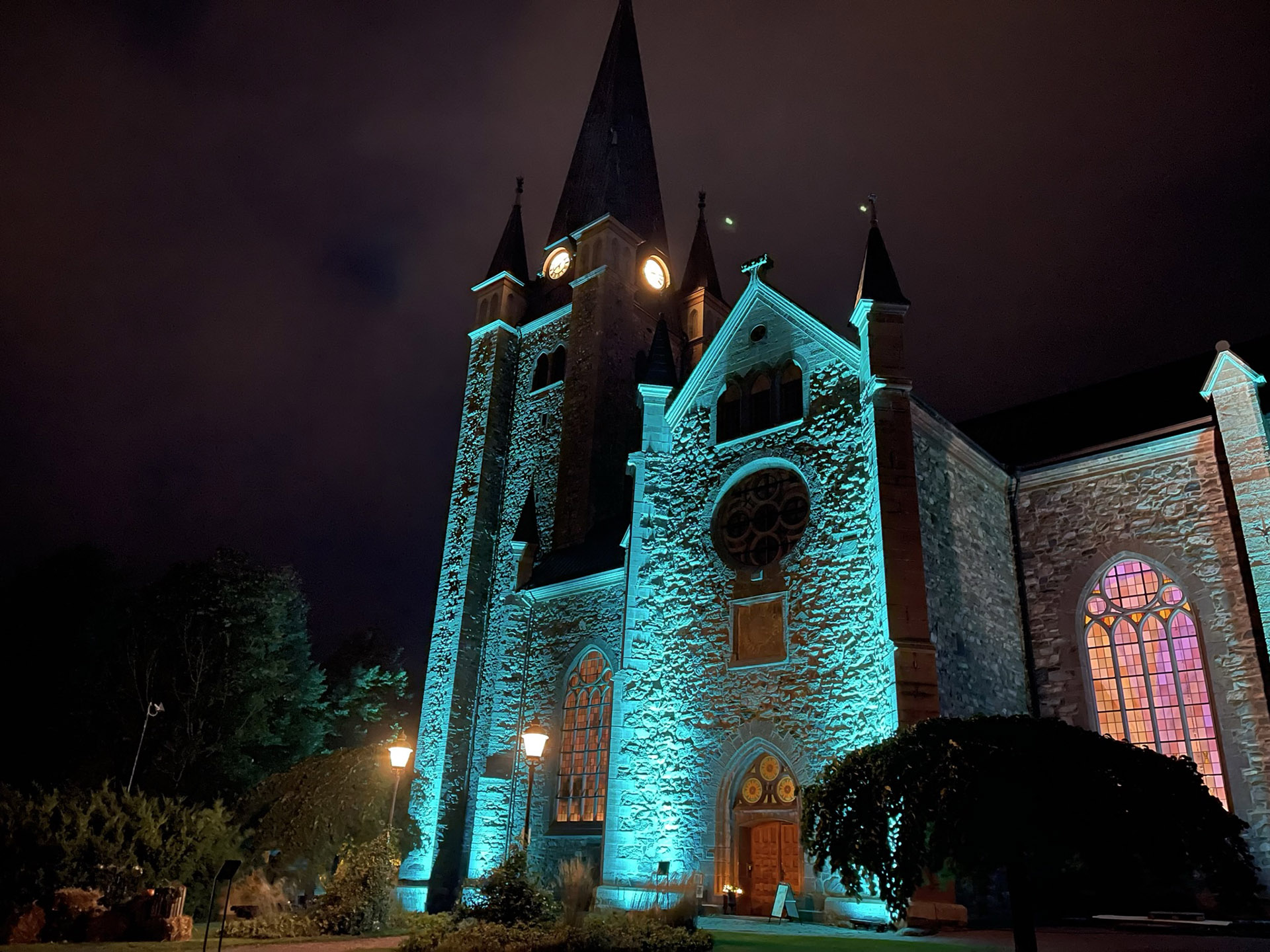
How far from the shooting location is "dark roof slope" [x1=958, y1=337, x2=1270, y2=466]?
66.3 feet

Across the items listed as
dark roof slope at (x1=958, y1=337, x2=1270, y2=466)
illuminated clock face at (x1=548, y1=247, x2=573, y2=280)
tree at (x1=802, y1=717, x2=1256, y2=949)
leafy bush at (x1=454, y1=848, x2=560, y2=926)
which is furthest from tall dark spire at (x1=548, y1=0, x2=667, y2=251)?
tree at (x1=802, y1=717, x2=1256, y2=949)

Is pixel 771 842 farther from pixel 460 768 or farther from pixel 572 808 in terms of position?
pixel 460 768

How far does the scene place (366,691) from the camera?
42938mm

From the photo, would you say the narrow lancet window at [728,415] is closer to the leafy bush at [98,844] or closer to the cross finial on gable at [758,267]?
the cross finial on gable at [758,267]

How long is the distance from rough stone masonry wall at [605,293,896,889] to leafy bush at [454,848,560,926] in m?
5.71

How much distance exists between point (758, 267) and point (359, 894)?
15.0 m

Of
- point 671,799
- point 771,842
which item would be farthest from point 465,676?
point 771,842

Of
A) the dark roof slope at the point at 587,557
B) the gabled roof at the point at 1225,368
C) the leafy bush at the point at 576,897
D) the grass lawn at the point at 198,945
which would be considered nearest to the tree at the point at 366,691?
the dark roof slope at the point at 587,557

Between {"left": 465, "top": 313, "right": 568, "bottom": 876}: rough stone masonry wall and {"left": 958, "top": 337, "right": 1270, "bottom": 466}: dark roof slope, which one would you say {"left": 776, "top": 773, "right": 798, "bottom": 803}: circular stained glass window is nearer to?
{"left": 465, "top": 313, "right": 568, "bottom": 876}: rough stone masonry wall

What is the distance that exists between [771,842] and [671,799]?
209 cm

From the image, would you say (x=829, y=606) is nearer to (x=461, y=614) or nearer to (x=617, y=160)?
(x=461, y=614)

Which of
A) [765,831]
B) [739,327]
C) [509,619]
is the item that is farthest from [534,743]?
[739,327]

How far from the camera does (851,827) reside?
8.33m

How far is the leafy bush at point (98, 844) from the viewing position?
13.5 m
